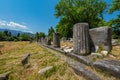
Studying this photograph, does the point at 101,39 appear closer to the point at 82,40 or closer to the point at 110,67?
the point at 82,40

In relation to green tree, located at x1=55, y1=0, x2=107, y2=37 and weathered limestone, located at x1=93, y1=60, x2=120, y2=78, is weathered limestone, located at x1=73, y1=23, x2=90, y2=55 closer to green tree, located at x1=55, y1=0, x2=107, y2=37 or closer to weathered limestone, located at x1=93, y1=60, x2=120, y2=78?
weathered limestone, located at x1=93, y1=60, x2=120, y2=78

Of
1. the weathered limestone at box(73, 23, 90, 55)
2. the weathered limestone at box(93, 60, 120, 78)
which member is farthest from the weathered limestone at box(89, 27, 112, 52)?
the weathered limestone at box(93, 60, 120, 78)

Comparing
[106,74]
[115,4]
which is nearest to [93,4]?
[115,4]

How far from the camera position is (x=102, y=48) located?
17.5ft

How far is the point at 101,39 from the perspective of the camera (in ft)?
17.4

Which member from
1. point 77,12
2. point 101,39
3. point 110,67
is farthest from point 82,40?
point 77,12

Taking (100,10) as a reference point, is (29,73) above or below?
below

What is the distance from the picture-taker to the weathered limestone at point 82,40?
549 cm

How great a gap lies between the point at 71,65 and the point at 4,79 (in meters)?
1.86

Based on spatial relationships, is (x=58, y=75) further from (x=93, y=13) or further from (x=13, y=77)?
(x=93, y=13)

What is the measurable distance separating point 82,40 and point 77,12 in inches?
1071

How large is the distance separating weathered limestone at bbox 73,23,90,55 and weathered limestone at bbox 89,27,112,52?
0.21 m

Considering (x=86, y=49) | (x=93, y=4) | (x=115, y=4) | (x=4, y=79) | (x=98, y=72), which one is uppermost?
(x=93, y=4)

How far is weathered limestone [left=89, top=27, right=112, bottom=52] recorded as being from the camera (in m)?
5.09
